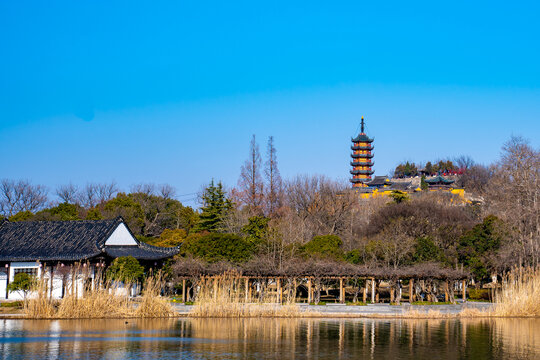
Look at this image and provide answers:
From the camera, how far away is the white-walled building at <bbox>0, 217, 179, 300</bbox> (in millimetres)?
34844

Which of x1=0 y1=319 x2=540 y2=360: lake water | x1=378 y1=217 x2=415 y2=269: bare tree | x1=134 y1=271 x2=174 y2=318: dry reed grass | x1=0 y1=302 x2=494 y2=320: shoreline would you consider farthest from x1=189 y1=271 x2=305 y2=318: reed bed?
x1=378 y1=217 x2=415 y2=269: bare tree

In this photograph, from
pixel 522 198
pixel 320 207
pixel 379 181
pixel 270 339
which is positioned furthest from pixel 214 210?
pixel 379 181

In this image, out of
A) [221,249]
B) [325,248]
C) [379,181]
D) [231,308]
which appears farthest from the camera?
[379,181]

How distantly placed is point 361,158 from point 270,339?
3233 inches

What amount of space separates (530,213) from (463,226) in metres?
7.12

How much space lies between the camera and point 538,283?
2631 centimetres

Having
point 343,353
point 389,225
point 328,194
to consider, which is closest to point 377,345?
point 343,353

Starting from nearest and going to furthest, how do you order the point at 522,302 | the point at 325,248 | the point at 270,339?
the point at 270,339 < the point at 522,302 < the point at 325,248

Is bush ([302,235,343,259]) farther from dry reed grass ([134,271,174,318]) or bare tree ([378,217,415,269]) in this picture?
dry reed grass ([134,271,174,318])

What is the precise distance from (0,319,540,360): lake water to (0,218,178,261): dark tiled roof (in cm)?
1122

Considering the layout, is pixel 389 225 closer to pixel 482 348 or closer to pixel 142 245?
pixel 142 245

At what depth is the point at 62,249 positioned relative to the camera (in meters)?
36.0

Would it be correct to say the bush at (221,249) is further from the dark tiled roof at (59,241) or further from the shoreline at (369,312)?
the shoreline at (369,312)

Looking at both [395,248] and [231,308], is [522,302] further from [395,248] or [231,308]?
[231,308]
